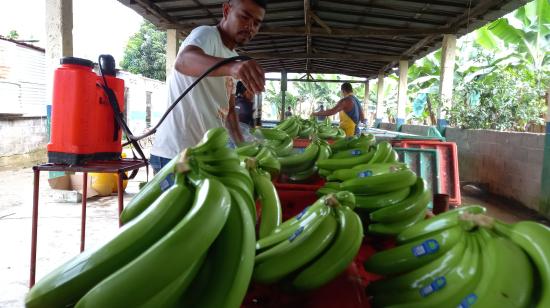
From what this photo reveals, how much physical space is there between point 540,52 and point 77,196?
12.3 m

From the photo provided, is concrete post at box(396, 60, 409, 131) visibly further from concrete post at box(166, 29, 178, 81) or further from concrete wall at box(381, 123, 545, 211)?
concrete post at box(166, 29, 178, 81)

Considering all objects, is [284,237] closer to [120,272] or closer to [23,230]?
[120,272]

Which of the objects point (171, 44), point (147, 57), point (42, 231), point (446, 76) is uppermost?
point (147, 57)

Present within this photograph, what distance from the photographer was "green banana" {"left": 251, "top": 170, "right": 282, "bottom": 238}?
137 centimetres

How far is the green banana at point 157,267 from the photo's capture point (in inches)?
26.2

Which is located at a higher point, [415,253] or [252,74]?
[252,74]

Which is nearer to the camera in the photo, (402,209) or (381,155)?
(402,209)

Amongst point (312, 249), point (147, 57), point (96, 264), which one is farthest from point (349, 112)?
point (147, 57)

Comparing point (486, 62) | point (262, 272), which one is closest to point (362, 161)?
point (262, 272)

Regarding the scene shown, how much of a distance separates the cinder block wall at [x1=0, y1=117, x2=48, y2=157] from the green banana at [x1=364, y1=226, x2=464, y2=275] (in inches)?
539

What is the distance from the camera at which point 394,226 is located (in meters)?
1.59

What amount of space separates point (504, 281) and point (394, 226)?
0.74 metres

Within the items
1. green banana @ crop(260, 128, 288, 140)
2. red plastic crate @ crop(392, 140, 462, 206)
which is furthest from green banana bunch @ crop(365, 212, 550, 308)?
red plastic crate @ crop(392, 140, 462, 206)

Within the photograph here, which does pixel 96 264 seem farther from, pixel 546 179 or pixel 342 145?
pixel 546 179
